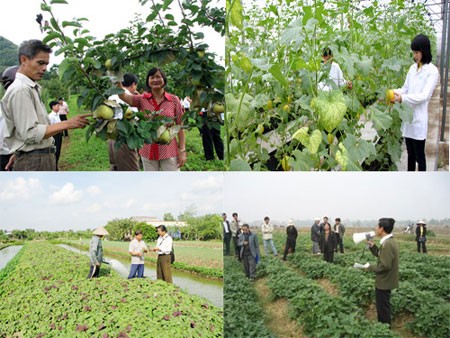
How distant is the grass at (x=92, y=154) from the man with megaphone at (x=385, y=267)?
0.93 m

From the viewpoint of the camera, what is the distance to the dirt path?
109 inches

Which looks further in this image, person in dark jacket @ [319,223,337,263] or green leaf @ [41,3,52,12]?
person in dark jacket @ [319,223,337,263]

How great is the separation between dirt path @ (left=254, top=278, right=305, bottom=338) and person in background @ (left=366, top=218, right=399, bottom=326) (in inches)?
17.8

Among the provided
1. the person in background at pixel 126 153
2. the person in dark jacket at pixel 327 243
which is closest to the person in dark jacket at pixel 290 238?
the person in dark jacket at pixel 327 243

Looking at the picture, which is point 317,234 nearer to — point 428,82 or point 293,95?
point 293,95

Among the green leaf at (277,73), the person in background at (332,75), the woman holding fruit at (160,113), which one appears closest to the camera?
the green leaf at (277,73)

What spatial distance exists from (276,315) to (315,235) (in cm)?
48

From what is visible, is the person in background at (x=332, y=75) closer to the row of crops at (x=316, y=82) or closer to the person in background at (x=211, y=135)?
the row of crops at (x=316, y=82)

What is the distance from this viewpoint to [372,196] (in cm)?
280

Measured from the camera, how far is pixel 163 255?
2.88m

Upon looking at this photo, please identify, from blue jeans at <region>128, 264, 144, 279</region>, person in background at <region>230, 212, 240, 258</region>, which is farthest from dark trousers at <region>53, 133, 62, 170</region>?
person in background at <region>230, 212, 240, 258</region>

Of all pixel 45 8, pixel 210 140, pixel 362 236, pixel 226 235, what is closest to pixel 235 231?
pixel 226 235

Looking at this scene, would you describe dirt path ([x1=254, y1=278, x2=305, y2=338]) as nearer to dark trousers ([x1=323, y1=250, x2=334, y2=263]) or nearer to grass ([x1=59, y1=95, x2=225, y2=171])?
dark trousers ([x1=323, y1=250, x2=334, y2=263])

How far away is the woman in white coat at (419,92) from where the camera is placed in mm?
2773
